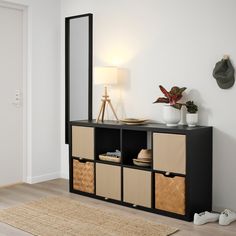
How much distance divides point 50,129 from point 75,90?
2.06 ft

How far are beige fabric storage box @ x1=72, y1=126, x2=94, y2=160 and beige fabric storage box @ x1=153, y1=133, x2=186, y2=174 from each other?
0.86m

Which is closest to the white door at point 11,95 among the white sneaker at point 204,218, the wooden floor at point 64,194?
the wooden floor at point 64,194

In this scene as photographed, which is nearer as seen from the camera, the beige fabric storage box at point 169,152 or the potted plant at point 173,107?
the beige fabric storage box at point 169,152

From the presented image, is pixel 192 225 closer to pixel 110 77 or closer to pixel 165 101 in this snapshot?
pixel 165 101

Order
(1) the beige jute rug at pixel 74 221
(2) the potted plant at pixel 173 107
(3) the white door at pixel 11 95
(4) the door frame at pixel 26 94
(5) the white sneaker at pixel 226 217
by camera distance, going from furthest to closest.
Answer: (4) the door frame at pixel 26 94 < (3) the white door at pixel 11 95 < (2) the potted plant at pixel 173 107 < (5) the white sneaker at pixel 226 217 < (1) the beige jute rug at pixel 74 221

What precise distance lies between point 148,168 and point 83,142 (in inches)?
36.1

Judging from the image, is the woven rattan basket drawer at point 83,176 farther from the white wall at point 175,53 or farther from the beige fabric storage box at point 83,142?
the white wall at point 175,53

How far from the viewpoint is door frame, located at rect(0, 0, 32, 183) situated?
5.08 meters

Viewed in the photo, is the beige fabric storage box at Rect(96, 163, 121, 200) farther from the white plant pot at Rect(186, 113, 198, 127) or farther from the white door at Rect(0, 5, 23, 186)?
the white door at Rect(0, 5, 23, 186)

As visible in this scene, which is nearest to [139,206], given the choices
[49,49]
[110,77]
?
[110,77]

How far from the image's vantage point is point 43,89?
525cm

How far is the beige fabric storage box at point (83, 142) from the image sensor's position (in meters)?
4.50

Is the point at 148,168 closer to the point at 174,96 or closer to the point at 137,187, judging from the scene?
the point at 137,187

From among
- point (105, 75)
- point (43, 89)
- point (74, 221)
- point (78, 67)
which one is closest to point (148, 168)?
point (74, 221)
